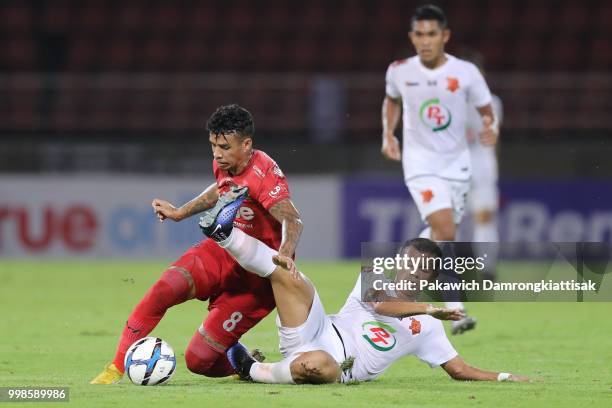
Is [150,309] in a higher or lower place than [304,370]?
higher

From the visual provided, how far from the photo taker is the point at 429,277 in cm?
647

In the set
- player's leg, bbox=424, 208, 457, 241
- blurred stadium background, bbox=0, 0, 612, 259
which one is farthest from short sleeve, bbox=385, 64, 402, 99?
blurred stadium background, bbox=0, 0, 612, 259

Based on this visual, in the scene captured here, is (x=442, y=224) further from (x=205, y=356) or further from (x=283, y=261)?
(x=283, y=261)

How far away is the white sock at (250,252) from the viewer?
634cm

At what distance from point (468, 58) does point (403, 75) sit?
5.00ft

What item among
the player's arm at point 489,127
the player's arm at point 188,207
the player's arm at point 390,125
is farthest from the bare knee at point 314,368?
the player's arm at point 489,127

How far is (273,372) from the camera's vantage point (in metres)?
6.50

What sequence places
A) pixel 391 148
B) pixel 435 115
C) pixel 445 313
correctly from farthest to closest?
pixel 435 115
pixel 391 148
pixel 445 313

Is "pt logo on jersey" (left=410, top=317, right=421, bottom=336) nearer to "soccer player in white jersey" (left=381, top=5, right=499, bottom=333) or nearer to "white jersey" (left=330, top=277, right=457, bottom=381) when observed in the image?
"white jersey" (left=330, top=277, right=457, bottom=381)

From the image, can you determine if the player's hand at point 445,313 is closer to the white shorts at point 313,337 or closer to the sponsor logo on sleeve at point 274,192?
the white shorts at point 313,337

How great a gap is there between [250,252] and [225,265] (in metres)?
0.39

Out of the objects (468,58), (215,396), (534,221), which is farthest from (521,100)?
(215,396)

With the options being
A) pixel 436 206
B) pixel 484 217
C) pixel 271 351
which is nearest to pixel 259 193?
pixel 271 351

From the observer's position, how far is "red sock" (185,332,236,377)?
22.4ft
